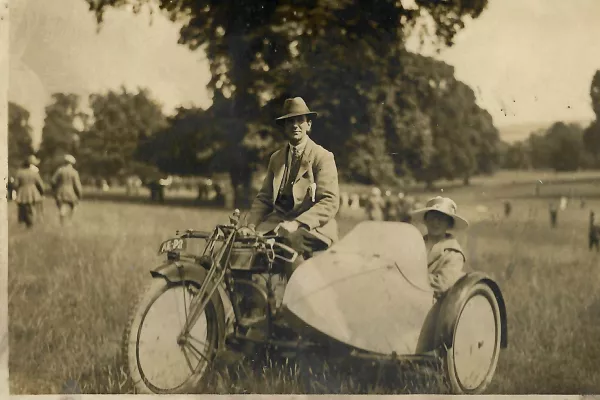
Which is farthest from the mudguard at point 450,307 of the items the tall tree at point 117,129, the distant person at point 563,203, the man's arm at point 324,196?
the tall tree at point 117,129

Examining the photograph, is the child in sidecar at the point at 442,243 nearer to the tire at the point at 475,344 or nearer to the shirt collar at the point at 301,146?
the tire at the point at 475,344

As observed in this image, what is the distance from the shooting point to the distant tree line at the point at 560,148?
3.49 meters

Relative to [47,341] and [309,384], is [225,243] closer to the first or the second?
[309,384]

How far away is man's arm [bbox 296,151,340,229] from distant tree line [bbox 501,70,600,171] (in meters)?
0.95

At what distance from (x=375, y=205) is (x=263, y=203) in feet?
1.99

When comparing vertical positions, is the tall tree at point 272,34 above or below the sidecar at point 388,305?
above

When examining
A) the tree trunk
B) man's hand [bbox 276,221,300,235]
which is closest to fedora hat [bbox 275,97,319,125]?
the tree trunk

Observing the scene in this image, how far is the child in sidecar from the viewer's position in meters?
3.37

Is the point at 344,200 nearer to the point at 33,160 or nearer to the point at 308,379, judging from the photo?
the point at 308,379

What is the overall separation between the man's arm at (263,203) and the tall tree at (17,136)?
1.30 m

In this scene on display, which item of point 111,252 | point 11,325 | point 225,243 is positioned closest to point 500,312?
point 225,243

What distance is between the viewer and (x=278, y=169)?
3.48 m

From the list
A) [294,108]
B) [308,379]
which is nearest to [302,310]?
[308,379]

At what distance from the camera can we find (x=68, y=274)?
3.57 meters
